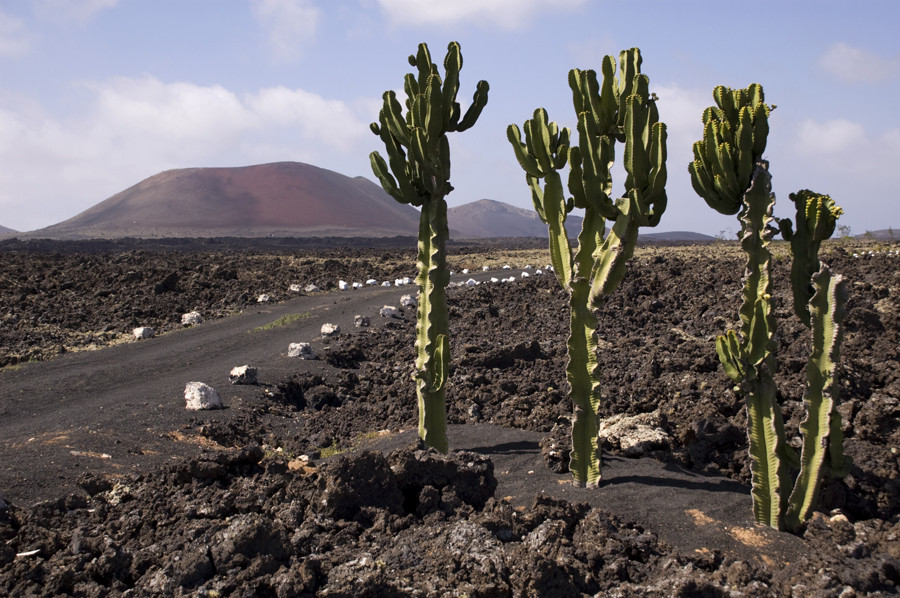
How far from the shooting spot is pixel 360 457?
4.99 meters

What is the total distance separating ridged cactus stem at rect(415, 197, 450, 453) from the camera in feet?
21.9

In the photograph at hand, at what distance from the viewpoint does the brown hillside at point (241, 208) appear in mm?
80375

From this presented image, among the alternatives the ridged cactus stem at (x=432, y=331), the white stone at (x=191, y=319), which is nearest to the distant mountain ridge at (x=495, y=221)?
the white stone at (x=191, y=319)

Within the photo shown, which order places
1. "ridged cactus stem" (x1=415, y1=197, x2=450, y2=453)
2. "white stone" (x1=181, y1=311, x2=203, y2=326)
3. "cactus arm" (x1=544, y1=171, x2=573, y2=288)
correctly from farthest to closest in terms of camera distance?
"white stone" (x1=181, y1=311, x2=203, y2=326)
"ridged cactus stem" (x1=415, y1=197, x2=450, y2=453)
"cactus arm" (x1=544, y1=171, x2=573, y2=288)

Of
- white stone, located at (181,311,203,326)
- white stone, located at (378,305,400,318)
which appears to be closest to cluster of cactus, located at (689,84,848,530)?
white stone, located at (378,305,400,318)

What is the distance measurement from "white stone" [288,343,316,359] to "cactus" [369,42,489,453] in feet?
18.3

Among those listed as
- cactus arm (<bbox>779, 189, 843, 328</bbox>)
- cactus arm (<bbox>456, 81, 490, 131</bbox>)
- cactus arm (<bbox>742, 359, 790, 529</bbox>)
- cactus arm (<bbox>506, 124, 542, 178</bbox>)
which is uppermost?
cactus arm (<bbox>456, 81, 490, 131</bbox>)

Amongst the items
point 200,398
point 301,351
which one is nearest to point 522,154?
point 200,398

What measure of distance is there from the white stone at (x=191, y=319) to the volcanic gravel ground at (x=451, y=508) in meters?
6.41

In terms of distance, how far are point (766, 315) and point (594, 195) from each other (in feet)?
5.15

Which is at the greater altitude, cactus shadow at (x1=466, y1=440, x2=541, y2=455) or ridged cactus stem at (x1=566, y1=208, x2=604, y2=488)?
ridged cactus stem at (x1=566, y1=208, x2=604, y2=488)

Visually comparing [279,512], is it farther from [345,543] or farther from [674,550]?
[674,550]

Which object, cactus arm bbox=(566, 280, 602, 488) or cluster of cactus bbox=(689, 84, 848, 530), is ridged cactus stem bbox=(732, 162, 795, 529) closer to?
cluster of cactus bbox=(689, 84, 848, 530)

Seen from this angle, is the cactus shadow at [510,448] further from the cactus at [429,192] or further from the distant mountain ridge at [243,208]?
the distant mountain ridge at [243,208]
